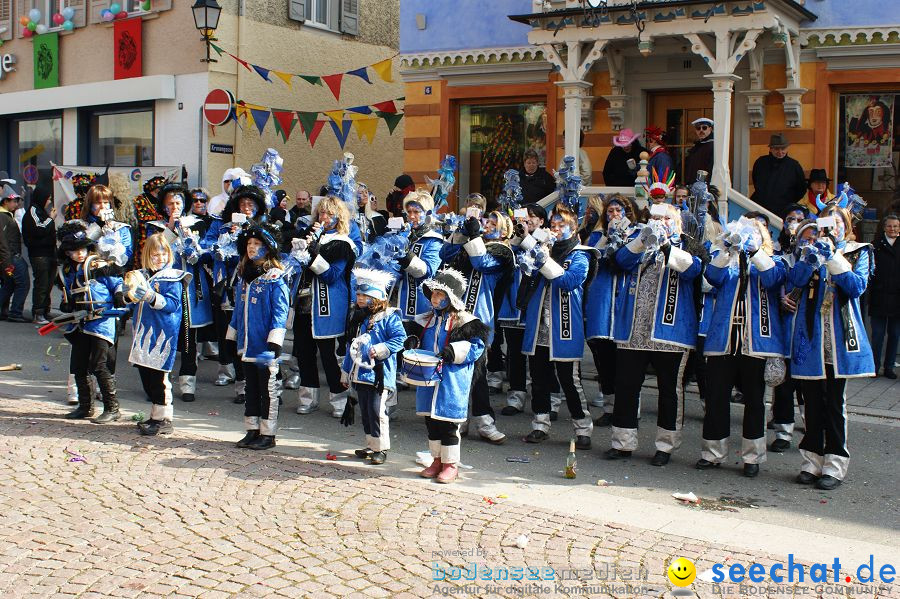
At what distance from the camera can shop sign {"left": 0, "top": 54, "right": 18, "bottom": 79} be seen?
21.6 meters

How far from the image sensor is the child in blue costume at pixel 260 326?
7.66 meters

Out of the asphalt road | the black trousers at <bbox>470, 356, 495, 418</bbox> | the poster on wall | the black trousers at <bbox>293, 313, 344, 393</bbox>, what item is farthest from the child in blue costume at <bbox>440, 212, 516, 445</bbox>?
the poster on wall

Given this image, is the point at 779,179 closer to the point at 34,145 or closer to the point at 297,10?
the point at 297,10

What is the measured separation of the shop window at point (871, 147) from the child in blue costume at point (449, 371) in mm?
8083

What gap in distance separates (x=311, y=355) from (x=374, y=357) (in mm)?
2166

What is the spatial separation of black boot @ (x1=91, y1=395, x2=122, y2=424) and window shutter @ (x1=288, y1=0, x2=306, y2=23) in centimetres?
1236

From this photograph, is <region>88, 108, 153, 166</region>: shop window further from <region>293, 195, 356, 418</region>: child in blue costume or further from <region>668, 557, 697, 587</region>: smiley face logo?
<region>668, 557, 697, 587</region>: smiley face logo

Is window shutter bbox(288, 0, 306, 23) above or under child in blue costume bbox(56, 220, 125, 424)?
above

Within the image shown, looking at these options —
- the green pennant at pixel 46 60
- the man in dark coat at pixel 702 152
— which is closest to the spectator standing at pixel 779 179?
the man in dark coat at pixel 702 152

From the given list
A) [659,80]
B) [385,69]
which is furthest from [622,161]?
[385,69]

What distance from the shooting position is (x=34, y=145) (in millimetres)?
21797

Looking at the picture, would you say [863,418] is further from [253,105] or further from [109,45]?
[109,45]

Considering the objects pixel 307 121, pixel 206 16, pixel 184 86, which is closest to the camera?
pixel 206 16

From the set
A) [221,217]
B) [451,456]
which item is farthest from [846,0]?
[451,456]
